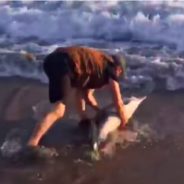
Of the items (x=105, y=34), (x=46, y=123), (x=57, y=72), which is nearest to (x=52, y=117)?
(x=46, y=123)

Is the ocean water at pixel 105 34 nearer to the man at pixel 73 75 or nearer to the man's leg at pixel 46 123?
the man at pixel 73 75

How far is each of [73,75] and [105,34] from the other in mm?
3831

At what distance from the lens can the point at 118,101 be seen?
23.8 ft

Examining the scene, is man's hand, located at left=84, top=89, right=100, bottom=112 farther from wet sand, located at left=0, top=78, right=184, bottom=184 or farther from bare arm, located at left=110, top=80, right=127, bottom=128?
bare arm, located at left=110, top=80, right=127, bottom=128

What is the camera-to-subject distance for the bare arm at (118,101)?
7.16m

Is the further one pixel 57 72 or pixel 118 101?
pixel 118 101

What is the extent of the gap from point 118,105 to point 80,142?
616 millimetres

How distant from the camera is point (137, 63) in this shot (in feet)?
30.5

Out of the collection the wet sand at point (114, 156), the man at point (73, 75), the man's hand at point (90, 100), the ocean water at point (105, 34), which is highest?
the man at point (73, 75)

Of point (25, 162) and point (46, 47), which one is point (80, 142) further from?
point (46, 47)

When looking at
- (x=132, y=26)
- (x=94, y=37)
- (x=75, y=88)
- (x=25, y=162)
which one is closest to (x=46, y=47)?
(x=94, y=37)

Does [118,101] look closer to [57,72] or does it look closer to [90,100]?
[90,100]

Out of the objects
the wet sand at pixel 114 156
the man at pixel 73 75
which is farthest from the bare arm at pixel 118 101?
the wet sand at pixel 114 156

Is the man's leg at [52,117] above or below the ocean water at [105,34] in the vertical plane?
above
